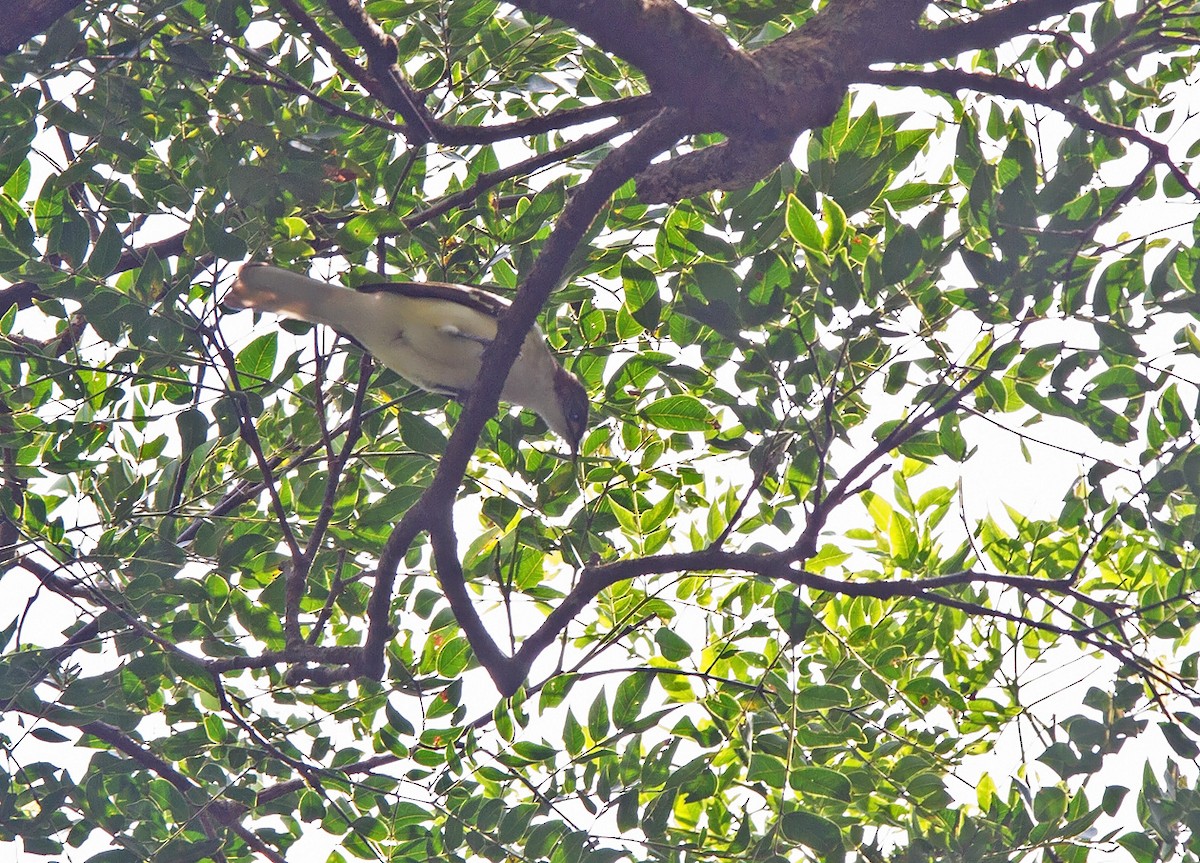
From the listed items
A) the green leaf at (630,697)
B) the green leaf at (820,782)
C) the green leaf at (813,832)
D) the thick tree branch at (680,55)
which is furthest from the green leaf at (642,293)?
the green leaf at (813,832)

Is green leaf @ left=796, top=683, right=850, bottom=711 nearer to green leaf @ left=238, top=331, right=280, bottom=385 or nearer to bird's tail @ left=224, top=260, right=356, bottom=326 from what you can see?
green leaf @ left=238, top=331, right=280, bottom=385

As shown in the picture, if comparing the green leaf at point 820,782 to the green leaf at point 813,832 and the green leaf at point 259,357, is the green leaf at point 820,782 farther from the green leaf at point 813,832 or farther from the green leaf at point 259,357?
the green leaf at point 259,357

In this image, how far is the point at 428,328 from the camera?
18.1 ft

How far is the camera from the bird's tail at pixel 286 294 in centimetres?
486

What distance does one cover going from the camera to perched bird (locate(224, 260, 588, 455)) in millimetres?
4922

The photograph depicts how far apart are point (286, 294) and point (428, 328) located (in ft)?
2.60

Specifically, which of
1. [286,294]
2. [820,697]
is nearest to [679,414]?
[820,697]

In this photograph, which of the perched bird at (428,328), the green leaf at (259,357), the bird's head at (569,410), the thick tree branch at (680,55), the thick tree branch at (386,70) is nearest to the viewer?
the thick tree branch at (680,55)

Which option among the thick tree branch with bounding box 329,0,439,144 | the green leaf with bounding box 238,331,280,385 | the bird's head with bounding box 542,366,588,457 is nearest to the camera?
the thick tree branch with bounding box 329,0,439,144

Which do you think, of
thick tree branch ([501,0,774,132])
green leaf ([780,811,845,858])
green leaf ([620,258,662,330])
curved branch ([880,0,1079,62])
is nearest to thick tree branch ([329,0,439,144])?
thick tree branch ([501,0,774,132])

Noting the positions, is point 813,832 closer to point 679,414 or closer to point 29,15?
point 679,414

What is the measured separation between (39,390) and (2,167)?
0.89m

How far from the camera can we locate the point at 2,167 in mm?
4035

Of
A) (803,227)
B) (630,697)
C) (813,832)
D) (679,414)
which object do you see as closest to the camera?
(803,227)
